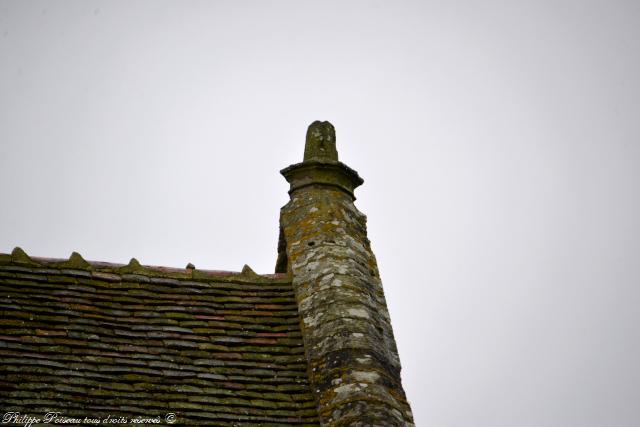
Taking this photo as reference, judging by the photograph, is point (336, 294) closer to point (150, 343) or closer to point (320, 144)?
point (150, 343)

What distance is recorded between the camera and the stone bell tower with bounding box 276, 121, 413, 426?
235 inches

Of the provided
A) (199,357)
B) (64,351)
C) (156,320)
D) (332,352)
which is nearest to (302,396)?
(332,352)

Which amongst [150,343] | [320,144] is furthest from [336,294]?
[320,144]

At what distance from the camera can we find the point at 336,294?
701cm

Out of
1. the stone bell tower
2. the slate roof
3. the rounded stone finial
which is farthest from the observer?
the rounded stone finial

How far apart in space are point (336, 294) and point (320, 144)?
7.76 ft

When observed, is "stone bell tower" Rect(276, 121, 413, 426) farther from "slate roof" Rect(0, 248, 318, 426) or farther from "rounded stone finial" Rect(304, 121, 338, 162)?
"slate roof" Rect(0, 248, 318, 426)

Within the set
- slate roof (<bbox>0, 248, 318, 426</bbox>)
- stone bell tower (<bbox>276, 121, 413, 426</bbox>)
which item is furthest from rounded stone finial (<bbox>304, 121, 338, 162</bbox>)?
slate roof (<bbox>0, 248, 318, 426</bbox>)

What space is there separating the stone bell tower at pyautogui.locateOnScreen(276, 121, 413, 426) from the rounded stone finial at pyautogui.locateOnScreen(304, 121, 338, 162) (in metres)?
0.01

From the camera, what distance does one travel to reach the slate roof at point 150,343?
228 inches

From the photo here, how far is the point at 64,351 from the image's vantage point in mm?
6133

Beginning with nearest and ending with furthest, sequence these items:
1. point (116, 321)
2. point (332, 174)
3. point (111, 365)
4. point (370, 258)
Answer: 1. point (111, 365)
2. point (116, 321)
3. point (370, 258)
4. point (332, 174)

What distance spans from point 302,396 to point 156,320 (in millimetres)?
1492

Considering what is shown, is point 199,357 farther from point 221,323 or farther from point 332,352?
point 332,352
